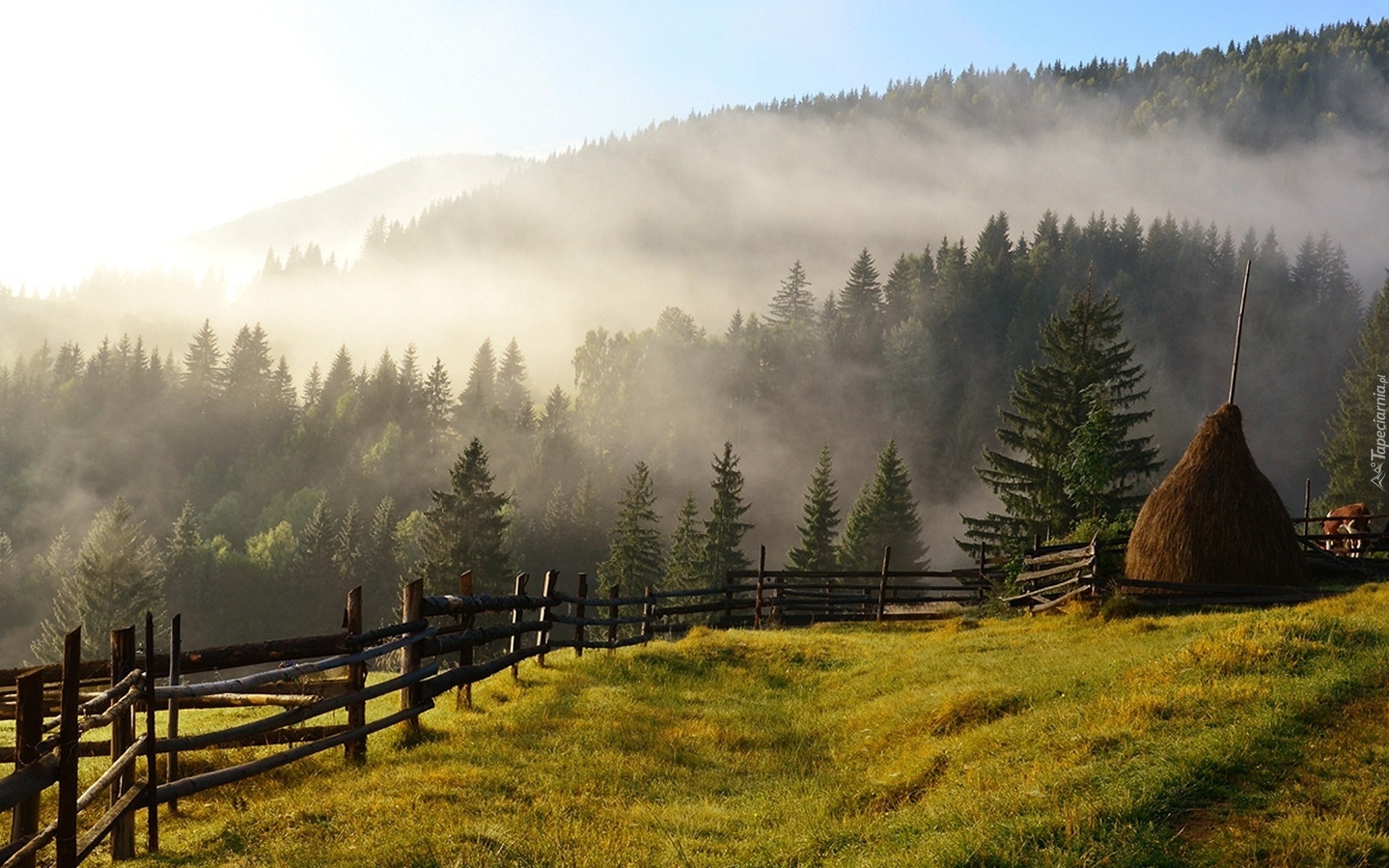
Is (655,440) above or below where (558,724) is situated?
above

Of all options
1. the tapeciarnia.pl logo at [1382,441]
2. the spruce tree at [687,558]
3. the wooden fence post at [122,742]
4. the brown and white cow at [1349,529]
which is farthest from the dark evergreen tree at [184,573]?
the tapeciarnia.pl logo at [1382,441]

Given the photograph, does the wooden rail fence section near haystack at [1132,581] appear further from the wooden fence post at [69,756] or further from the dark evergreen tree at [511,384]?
the dark evergreen tree at [511,384]

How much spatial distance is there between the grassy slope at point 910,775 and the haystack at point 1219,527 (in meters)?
7.28

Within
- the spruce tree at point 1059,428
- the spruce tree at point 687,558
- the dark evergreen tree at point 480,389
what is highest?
the dark evergreen tree at point 480,389

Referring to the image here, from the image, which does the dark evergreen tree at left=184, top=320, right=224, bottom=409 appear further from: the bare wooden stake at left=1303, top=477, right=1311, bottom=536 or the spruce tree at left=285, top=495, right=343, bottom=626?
the bare wooden stake at left=1303, top=477, right=1311, bottom=536

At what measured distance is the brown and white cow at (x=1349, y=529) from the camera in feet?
100

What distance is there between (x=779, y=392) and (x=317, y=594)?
3179 inches

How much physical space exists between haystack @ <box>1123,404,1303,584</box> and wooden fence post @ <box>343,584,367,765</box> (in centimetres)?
1904

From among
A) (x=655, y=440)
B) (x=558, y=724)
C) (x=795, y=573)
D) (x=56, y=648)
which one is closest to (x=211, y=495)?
(x=655, y=440)

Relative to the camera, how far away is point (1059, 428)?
48.2m

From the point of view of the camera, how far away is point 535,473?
497 feet

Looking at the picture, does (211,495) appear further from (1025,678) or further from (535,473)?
(1025,678)

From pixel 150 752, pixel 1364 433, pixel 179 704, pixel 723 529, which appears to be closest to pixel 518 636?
pixel 179 704

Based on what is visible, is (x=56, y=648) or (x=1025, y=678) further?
(x=56, y=648)
